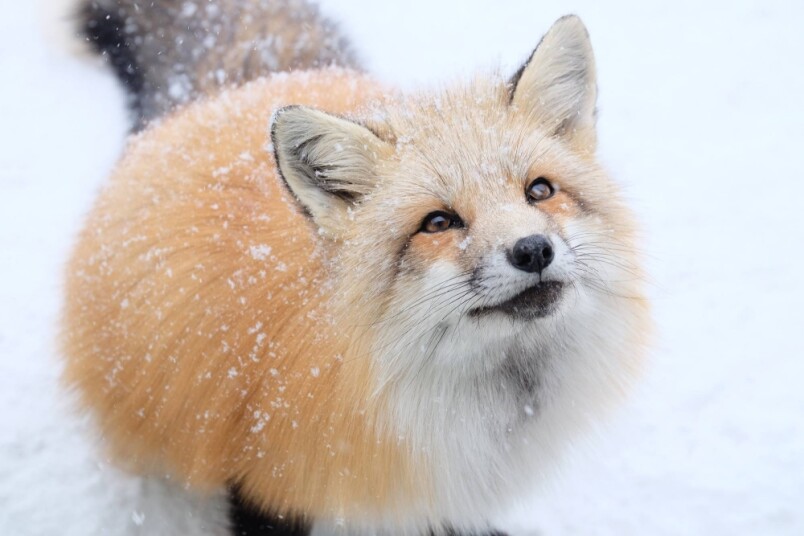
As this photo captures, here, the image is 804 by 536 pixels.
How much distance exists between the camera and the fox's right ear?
1.98 meters

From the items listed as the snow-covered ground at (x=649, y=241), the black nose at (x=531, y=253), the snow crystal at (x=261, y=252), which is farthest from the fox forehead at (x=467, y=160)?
the snow crystal at (x=261, y=252)

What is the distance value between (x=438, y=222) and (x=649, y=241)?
135cm

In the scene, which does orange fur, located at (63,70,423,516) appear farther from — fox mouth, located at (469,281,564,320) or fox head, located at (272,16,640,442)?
fox mouth, located at (469,281,564,320)

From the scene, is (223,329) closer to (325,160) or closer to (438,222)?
(325,160)

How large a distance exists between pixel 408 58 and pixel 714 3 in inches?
110

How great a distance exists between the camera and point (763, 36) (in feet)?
17.6

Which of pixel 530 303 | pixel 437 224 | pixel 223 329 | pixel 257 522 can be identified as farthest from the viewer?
pixel 257 522

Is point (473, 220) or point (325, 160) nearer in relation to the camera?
point (473, 220)

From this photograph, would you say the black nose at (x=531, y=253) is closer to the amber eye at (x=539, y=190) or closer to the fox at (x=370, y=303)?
the fox at (x=370, y=303)

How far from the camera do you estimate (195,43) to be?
3.53m

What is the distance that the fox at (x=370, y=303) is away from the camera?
1.97m

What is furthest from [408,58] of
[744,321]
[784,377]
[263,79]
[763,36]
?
[784,377]

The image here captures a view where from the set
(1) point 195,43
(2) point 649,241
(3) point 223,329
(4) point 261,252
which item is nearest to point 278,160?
(4) point 261,252

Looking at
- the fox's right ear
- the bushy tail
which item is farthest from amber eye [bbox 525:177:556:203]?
the bushy tail
